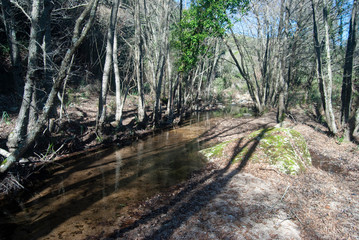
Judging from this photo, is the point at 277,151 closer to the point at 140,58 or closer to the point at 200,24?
the point at 140,58

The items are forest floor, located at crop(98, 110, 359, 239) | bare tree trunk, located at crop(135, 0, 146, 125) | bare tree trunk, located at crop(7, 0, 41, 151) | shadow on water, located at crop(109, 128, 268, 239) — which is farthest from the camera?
bare tree trunk, located at crop(135, 0, 146, 125)

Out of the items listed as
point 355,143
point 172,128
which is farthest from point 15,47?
point 355,143

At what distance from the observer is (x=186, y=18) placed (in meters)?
12.6

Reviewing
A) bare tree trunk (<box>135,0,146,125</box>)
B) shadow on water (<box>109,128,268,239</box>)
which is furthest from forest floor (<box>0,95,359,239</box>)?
bare tree trunk (<box>135,0,146,125</box>)

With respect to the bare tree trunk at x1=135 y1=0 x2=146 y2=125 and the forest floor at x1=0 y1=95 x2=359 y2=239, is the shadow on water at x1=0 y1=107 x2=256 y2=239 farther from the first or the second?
the bare tree trunk at x1=135 y1=0 x2=146 y2=125

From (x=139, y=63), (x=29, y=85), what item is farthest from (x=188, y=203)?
(x=139, y=63)

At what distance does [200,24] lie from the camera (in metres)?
12.7

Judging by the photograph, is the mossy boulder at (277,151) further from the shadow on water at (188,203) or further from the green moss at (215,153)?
the shadow on water at (188,203)

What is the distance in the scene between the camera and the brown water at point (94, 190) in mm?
4238

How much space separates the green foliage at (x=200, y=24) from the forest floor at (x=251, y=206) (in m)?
7.81

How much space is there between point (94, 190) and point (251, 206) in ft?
13.1

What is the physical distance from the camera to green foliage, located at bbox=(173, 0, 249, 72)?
1221 cm

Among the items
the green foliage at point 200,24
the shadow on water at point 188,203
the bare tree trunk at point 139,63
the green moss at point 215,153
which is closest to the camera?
the shadow on water at point 188,203

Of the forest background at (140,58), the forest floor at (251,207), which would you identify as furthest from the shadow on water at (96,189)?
the forest background at (140,58)
